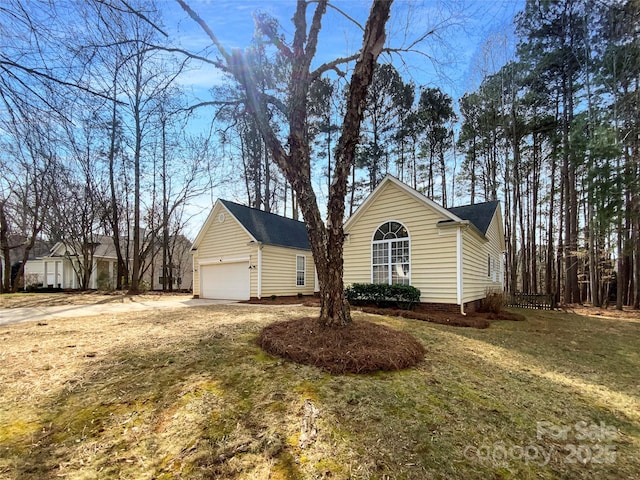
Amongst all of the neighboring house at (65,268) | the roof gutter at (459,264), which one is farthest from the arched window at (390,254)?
the neighboring house at (65,268)

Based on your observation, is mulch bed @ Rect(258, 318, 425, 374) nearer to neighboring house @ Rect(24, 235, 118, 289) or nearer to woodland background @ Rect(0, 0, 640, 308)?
woodland background @ Rect(0, 0, 640, 308)

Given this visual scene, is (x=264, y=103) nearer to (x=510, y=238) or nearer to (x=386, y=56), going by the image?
(x=386, y=56)

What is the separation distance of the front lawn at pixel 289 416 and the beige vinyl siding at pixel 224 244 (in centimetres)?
943

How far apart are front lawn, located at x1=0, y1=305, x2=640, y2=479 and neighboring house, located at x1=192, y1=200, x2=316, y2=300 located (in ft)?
30.9

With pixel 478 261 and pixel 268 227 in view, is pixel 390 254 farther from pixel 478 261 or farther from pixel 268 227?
pixel 268 227

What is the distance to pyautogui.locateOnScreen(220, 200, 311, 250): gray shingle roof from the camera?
47.8 ft

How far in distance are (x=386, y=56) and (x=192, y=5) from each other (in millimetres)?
3208

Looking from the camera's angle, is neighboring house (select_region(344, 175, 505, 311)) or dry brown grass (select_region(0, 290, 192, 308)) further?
dry brown grass (select_region(0, 290, 192, 308))

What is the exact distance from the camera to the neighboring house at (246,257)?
14.0 m

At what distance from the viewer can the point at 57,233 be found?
54.0ft

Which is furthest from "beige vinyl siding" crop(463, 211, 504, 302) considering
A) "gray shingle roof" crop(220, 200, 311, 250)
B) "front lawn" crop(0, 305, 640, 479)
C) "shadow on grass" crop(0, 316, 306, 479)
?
"shadow on grass" crop(0, 316, 306, 479)

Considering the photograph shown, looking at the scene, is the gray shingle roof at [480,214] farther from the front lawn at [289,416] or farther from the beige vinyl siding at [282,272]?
the beige vinyl siding at [282,272]

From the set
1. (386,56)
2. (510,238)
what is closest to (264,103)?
(386,56)

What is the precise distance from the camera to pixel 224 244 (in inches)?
596
